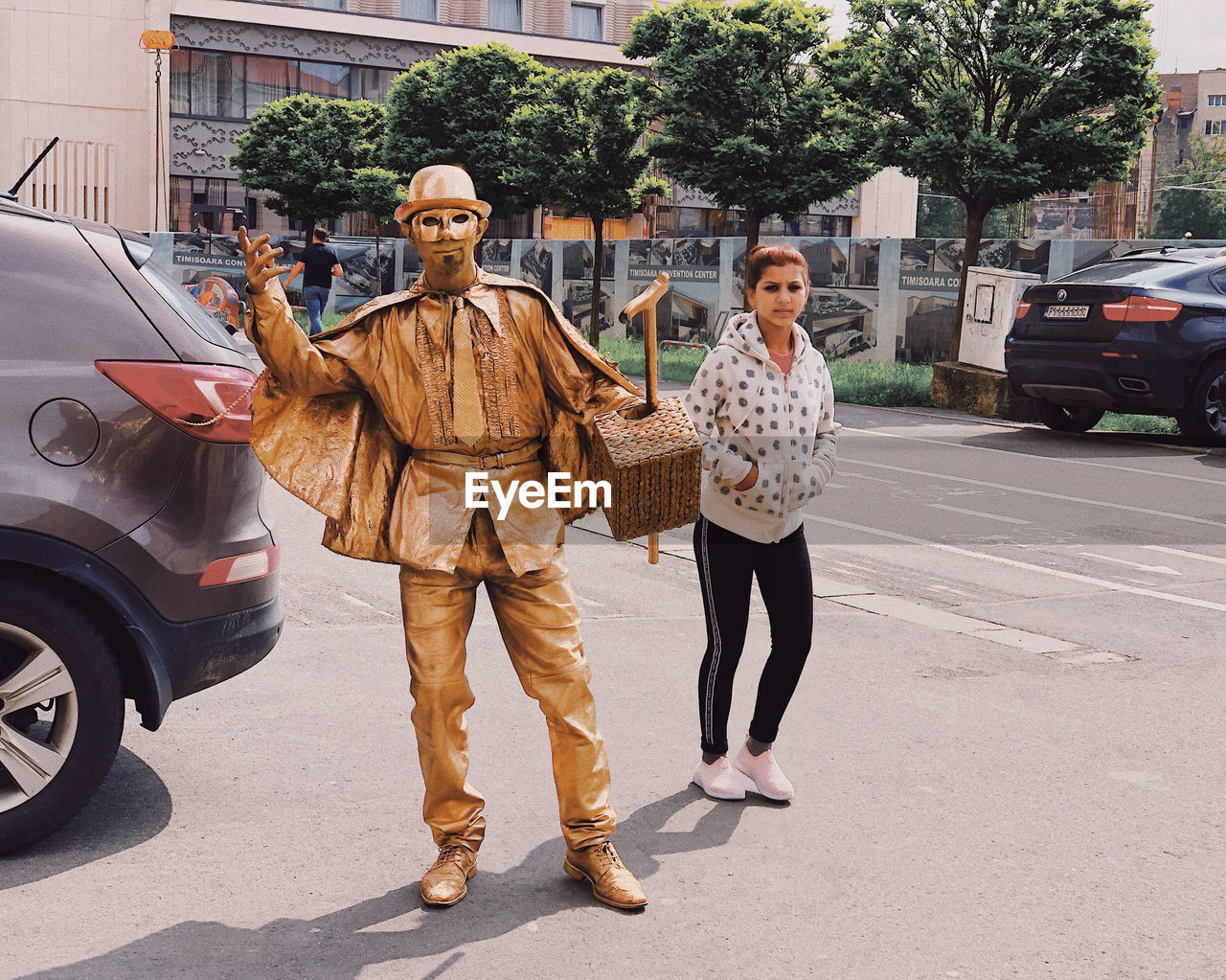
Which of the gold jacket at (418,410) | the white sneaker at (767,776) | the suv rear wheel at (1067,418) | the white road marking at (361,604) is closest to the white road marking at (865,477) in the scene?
the suv rear wheel at (1067,418)

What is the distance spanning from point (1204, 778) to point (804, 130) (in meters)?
22.6

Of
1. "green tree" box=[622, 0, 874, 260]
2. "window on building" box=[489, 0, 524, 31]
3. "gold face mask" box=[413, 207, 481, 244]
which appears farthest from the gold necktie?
"window on building" box=[489, 0, 524, 31]

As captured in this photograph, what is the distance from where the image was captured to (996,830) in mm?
4289

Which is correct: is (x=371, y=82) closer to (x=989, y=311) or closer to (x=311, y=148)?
(x=311, y=148)

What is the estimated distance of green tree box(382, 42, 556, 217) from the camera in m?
37.8

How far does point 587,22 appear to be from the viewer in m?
58.7

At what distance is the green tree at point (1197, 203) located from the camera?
284 feet

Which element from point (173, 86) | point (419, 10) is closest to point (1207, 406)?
point (173, 86)

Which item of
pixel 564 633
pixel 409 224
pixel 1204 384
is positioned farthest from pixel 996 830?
pixel 1204 384

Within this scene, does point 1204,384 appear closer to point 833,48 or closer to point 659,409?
point 659,409

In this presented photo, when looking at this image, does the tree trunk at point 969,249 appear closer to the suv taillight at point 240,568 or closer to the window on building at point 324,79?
the suv taillight at point 240,568

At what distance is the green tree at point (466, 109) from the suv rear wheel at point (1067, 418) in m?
23.4

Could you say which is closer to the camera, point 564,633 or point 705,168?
point 564,633

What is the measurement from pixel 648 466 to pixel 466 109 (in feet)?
118
